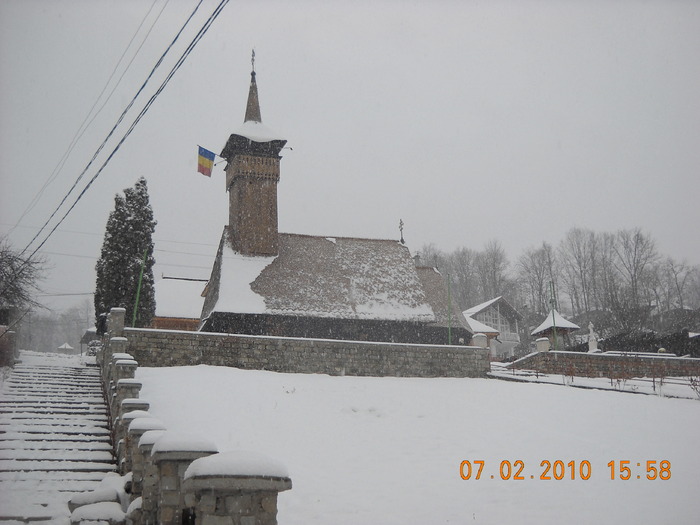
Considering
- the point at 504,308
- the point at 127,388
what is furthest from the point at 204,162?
the point at 504,308

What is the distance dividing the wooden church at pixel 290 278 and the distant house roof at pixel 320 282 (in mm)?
40

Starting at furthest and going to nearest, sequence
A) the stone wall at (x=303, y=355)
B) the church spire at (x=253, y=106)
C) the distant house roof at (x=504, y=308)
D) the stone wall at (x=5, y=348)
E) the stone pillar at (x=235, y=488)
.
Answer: the distant house roof at (x=504, y=308)
the church spire at (x=253, y=106)
the stone wall at (x=303, y=355)
the stone wall at (x=5, y=348)
the stone pillar at (x=235, y=488)

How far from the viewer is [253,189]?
25562 millimetres

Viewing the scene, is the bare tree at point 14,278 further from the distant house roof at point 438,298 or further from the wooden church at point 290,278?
the distant house roof at point 438,298

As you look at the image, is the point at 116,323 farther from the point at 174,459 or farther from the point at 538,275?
the point at 538,275

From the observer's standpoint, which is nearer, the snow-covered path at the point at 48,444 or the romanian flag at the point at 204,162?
the snow-covered path at the point at 48,444

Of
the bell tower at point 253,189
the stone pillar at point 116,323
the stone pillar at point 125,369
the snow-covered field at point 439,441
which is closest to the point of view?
the snow-covered field at point 439,441

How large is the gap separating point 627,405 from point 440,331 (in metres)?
13.5

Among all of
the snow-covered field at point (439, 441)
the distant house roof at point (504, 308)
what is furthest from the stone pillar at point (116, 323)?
the distant house roof at point (504, 308)

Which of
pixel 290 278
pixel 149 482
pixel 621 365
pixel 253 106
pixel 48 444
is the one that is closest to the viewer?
pixel 149 482

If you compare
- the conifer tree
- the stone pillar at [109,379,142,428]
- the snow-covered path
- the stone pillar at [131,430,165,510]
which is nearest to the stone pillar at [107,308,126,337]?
the snow-covered path

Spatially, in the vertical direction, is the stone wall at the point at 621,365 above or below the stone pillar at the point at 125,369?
below

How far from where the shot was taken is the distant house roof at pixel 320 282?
22.3 metres

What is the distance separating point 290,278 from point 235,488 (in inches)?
787
